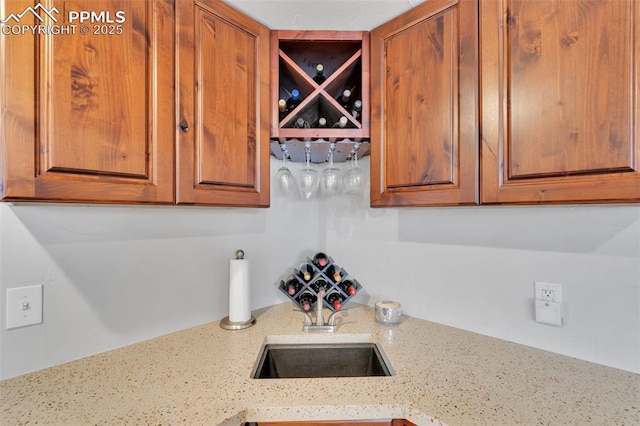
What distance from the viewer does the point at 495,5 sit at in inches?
31.8

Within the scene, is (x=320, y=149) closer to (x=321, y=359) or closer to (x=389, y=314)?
(x=389, y=314)

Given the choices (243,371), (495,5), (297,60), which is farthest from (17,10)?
(495,5)

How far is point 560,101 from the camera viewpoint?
709mm

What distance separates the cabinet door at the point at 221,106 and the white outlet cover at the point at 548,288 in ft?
3.45

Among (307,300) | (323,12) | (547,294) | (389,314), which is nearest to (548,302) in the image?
(547,294)

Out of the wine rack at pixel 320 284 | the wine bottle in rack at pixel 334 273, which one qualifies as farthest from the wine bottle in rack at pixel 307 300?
the wine bottle in rack at pixel 334 273

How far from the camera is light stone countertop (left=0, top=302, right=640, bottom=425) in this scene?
25.2 inches

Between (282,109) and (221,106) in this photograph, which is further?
(282,109)

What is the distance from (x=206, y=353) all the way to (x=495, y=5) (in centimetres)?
143

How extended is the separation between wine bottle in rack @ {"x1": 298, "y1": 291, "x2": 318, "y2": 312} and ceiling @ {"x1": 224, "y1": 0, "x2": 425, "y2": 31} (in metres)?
1.16

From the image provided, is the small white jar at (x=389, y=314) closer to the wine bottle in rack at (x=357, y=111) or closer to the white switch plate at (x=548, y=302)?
the white switch plate at (x=548, y=302)

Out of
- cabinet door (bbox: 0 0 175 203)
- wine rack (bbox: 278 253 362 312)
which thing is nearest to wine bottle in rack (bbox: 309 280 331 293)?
wine rack (bbox: 278 253 362 312)

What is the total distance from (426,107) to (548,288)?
768 mm

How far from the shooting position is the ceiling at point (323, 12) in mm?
972
